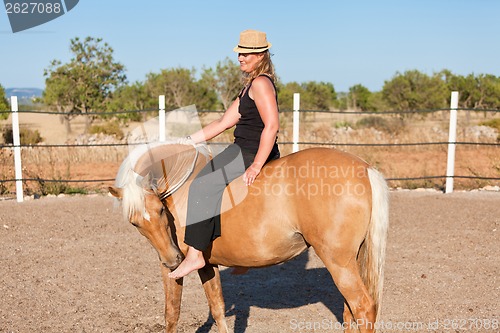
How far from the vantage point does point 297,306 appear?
4.31 m

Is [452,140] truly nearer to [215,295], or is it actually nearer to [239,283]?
[239,283]

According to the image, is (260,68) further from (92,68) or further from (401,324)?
(92,68)

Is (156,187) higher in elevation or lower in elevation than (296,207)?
higher

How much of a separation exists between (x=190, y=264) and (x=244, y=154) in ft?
2.51

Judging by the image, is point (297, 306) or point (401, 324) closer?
point (401, 324)

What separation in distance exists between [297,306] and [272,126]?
2.11m

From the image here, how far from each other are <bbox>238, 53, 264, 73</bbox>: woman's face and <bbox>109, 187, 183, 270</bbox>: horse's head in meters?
0.98

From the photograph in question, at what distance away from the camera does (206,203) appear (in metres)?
2.94

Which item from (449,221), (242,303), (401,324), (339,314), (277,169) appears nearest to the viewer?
(277,169)

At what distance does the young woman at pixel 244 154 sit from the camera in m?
2.87

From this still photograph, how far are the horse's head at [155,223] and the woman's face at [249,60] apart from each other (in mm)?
979

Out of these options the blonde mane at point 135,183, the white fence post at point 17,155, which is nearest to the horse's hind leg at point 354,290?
the blonde mane at point 135,183

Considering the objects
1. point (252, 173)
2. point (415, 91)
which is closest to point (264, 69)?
point (252, 173)

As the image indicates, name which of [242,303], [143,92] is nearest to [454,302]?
[242,303]
